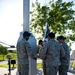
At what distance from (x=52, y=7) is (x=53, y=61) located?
1285 centimetres

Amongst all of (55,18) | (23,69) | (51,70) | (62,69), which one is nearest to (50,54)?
(51,70)

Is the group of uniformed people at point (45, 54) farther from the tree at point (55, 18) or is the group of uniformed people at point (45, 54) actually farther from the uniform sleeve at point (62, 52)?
the tree at point (55, 18)

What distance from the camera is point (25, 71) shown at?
22.3 ft

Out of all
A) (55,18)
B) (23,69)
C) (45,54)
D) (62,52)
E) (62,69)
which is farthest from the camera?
(55,18)

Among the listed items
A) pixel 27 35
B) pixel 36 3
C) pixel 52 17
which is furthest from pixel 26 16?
pixel 36 3

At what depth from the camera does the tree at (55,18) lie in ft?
60.2

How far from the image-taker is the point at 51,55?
6.71 metres

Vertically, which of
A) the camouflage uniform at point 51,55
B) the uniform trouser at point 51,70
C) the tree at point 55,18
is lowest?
the uniform trouser at point 51,70

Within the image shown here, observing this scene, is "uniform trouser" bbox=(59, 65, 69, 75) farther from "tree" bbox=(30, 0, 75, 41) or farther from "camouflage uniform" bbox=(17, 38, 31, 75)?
"tree" bbox=(30, 0, 75, 41)

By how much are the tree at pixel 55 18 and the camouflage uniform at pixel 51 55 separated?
37.4 feet

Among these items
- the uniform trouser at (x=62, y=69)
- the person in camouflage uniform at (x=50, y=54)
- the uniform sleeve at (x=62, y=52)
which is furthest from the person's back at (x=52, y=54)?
the uniform trouser at (x=62, y=69)

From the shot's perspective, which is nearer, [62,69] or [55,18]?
[62,69]

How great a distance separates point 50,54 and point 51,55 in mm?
35

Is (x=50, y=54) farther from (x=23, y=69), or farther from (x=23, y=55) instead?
(x=23, y=69)
